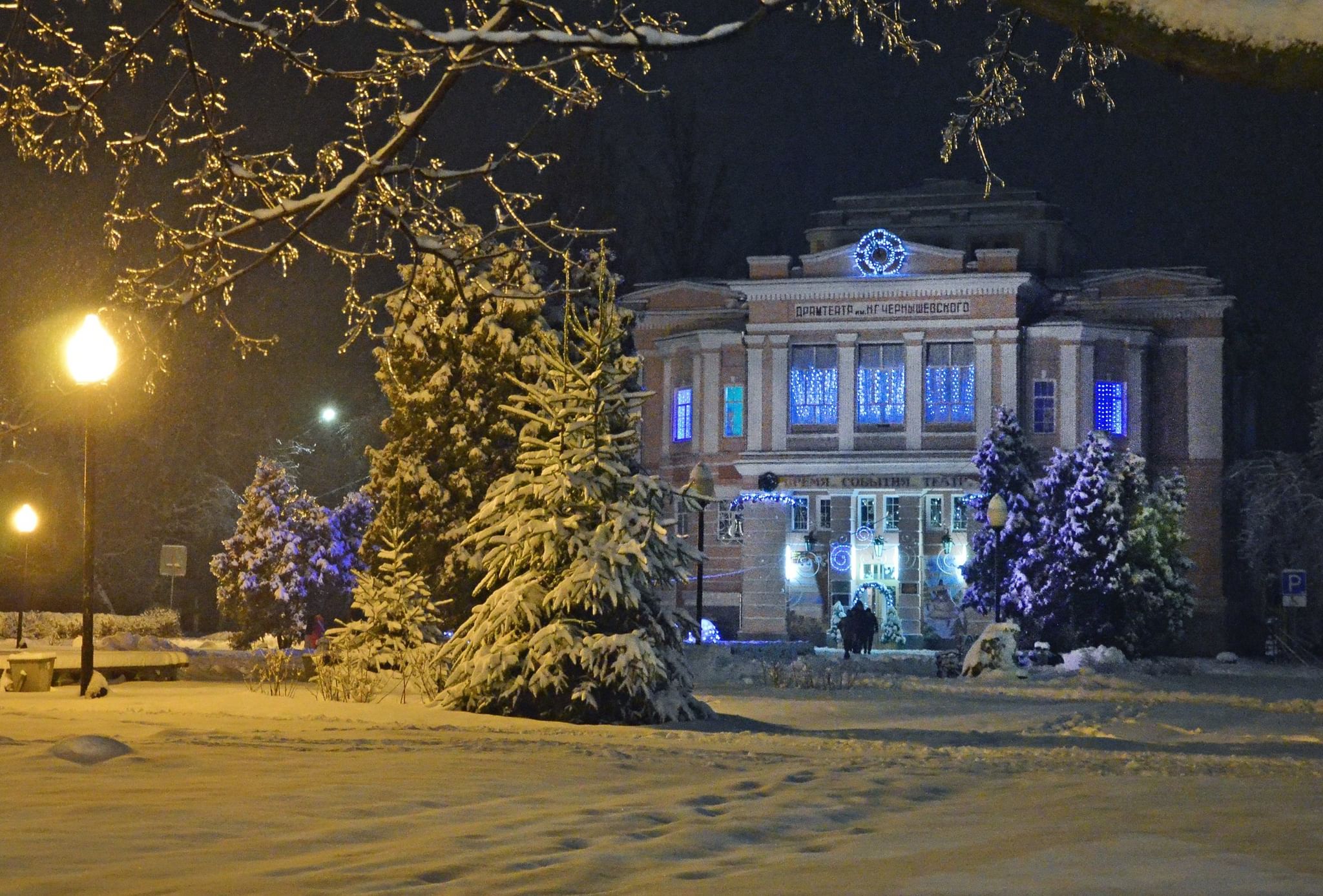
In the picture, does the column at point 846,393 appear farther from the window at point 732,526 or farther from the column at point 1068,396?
the column at point 1068,396

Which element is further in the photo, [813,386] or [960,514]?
[813,386]

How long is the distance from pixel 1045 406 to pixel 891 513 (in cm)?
619

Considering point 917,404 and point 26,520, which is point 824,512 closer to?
point 917,404

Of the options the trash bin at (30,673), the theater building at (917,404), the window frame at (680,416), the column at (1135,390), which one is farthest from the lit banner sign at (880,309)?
the trash bin at (30,673)

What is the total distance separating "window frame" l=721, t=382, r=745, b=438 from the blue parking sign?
2156 centimetres

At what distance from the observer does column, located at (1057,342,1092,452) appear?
5278 centimetres

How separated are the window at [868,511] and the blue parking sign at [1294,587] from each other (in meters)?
16.6

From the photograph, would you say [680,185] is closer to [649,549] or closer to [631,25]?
[649,549]

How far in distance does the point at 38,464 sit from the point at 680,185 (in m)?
32.1

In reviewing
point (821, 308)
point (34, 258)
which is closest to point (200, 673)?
point (34, 258)

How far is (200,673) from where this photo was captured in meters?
28.4

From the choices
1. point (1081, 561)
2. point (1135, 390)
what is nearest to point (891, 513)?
point (1081, 561)

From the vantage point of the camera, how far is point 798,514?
54688 mm

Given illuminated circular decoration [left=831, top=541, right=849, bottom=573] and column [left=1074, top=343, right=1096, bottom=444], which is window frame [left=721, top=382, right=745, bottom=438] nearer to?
illuminated circular decoration [left=831, top=541, right=849, bottom=573]
